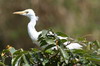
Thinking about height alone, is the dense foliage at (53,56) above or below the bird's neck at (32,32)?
below

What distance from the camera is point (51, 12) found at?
436 inches

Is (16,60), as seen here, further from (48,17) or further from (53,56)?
(48,17)

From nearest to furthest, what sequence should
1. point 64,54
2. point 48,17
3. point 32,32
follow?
1. point 64,54
2. point 32,32
3. point 48,17

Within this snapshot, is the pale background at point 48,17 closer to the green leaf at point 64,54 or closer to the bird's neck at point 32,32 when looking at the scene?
the bird's neck at point 32,32

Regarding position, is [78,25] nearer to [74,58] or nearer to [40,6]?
[40,6]

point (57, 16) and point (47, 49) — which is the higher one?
point (57, 16)

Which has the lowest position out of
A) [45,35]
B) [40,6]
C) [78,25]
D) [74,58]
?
[74,58]

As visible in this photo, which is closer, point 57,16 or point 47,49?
point 47,49

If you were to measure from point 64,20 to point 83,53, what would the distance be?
28.5 ft

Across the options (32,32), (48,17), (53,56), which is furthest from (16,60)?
(48,17)

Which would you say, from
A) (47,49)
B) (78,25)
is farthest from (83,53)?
(78,25)

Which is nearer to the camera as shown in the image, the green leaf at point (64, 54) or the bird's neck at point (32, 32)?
the green leaf at point (64, 54)

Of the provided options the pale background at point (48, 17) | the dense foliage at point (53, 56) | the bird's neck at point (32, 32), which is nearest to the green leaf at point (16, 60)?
the dense foliage at point (53, 56)

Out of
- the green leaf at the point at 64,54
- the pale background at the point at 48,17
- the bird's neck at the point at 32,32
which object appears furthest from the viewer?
the pale background at the point at 48,17
